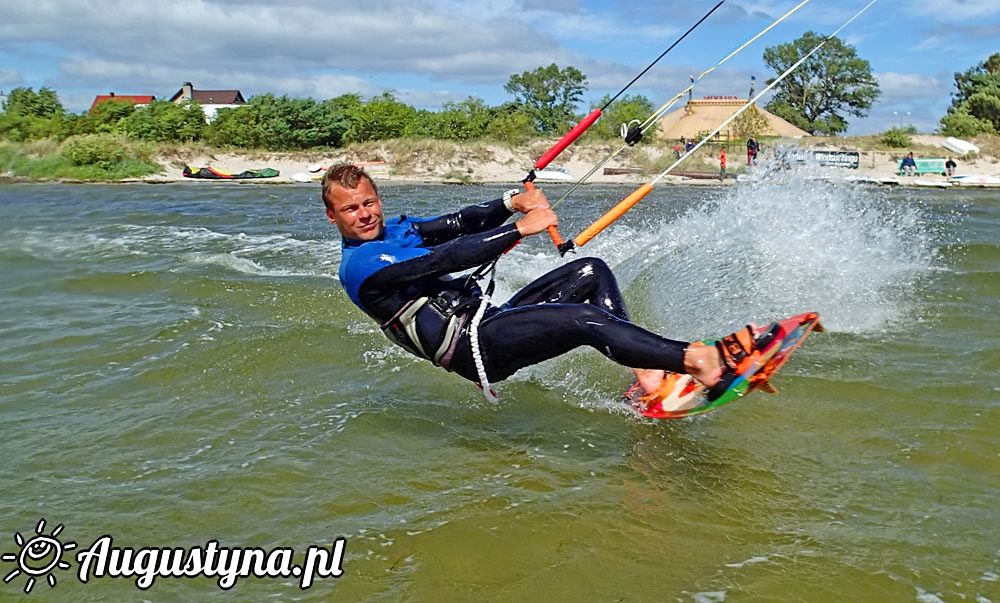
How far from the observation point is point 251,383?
7191 mm

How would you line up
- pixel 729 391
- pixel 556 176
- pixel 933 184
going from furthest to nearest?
pixel 556 176
pixel 933 184
pixel 729 391

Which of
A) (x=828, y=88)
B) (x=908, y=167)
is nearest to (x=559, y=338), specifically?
(x=908, y=167)

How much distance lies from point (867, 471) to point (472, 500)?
2.37 metres

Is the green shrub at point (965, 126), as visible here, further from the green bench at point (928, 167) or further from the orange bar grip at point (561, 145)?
the orange bar grip at point (561, 145)

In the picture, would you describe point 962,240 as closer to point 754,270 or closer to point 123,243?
point 754,270

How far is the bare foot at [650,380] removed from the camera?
5.94m

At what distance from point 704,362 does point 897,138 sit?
58541 mm

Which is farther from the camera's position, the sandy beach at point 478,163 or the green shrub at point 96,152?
the sandy beach at point 478,163

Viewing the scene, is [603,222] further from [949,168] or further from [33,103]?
[33,103]

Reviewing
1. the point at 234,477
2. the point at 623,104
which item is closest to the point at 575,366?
the point at 234,477

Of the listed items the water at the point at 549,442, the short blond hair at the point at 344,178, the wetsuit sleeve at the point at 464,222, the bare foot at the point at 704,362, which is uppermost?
the short blond hair at the point at 344,178

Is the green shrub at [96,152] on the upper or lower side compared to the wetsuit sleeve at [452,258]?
upper

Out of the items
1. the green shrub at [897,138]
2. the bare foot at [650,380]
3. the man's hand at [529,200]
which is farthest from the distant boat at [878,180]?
the man's hand at [529,200]

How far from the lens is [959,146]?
177 ft
